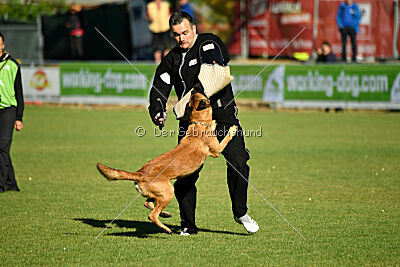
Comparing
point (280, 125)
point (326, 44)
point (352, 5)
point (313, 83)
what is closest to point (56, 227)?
point (280, 125)

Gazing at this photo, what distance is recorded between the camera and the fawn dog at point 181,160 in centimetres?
641

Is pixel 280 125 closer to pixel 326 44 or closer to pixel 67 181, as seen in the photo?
pixel 326 44

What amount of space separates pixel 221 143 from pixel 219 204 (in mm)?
2407

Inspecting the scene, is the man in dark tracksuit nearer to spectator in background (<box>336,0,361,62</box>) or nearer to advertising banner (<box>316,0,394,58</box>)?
spectator in background (<box>336,0,361,62</box>)

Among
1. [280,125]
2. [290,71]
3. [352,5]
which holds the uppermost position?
[352,5]

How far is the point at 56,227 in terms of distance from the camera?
7.48m

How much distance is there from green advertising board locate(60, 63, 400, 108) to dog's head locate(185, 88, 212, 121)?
468 inches

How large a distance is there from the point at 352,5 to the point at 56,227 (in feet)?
58.4

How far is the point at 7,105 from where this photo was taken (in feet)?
31.8

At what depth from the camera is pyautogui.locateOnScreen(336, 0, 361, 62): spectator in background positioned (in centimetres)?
2255

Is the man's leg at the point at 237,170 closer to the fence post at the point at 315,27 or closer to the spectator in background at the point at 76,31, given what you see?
the fence post at the point at 315,27

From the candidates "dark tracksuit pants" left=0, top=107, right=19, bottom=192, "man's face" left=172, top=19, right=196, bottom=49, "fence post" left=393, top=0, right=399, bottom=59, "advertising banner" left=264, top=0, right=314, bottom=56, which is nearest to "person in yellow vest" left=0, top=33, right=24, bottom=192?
"dark tracksuit pants" left=0, top=107, right=19, bottom=192

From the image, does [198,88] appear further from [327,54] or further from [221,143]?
[327,54]

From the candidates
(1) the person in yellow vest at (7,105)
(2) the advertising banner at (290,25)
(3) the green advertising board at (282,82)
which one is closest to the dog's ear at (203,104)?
(1) the person in yellow vest at (7,105)
